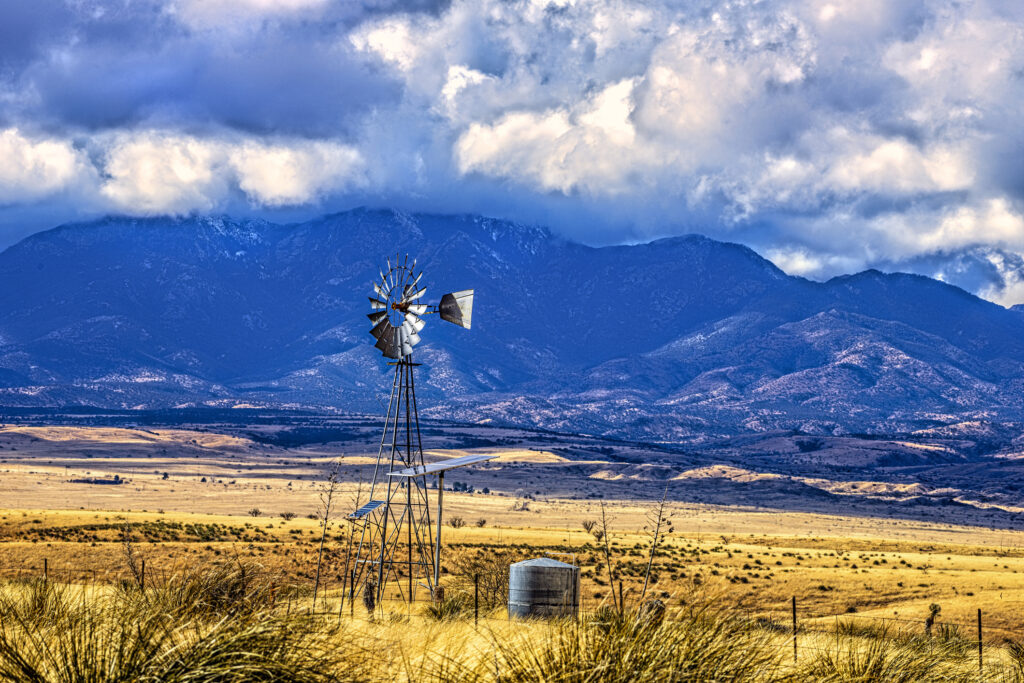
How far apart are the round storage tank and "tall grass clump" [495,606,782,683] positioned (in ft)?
27.2

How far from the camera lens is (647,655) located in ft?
26.8

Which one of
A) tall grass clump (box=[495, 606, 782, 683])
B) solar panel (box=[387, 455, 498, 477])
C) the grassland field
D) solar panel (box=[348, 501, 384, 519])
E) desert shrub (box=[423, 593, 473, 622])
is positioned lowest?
the grassland field

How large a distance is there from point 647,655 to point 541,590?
9.20 m

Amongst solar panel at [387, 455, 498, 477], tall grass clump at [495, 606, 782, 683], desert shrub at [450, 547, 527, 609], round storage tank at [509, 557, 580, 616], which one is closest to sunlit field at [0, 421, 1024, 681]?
tall grass clump at [495, 606, 782, 683]

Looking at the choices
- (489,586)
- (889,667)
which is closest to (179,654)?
(889,667)

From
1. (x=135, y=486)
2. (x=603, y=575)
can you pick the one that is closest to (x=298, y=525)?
(x=603, y=575)

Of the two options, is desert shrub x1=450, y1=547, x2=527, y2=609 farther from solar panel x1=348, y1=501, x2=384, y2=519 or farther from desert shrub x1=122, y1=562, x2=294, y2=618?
desert shrub x1=122, y1=562, x2=294, y2=618

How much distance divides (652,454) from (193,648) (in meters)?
155

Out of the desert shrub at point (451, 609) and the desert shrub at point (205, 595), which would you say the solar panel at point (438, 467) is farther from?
the desert shrub at point (205, 595)

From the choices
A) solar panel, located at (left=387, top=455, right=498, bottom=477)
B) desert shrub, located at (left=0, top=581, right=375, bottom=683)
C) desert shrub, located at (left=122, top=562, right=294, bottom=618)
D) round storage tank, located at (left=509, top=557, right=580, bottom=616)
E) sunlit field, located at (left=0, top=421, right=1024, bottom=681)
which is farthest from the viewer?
solar panel, located at (left=387, top=455, right=498, bottom=477)

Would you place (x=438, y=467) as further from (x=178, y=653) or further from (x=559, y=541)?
(x=559, y=541)

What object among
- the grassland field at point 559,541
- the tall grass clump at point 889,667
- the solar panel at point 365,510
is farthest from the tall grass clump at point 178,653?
the solar panel at point 365,510

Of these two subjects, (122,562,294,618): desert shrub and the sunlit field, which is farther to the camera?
(122,562,294,618): desert shrub

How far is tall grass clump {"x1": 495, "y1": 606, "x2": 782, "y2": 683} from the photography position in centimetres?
802
